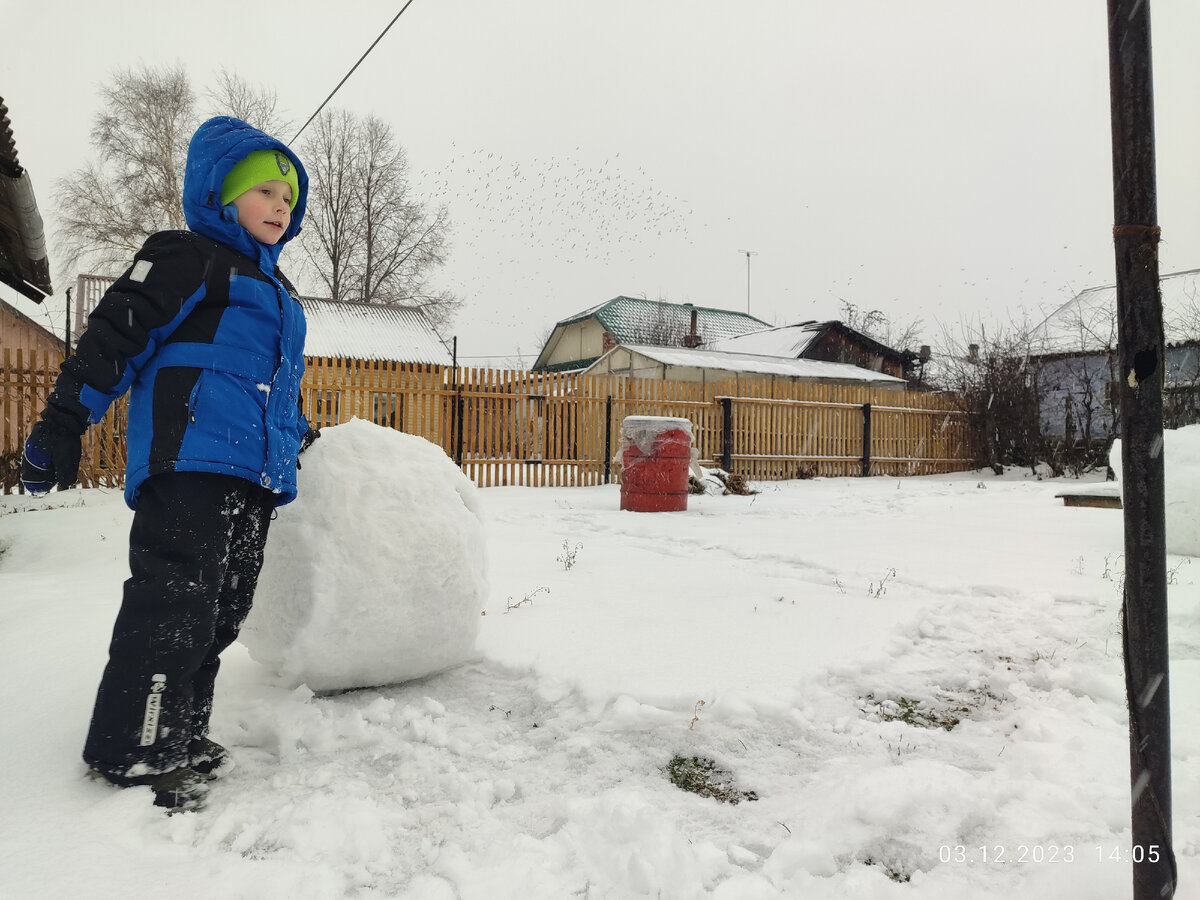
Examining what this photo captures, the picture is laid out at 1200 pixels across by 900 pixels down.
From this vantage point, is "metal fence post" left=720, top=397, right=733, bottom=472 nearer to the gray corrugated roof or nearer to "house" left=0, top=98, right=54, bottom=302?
"house" left=0, top=98, right=54, bottom=302

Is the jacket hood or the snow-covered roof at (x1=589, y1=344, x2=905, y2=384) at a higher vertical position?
the snow-covered roof at (x1=589, y1=344, x2=905, y2=384)

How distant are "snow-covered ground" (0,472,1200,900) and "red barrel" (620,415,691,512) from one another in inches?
160

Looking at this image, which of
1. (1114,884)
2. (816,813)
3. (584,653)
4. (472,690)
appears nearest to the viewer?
(1114,884)

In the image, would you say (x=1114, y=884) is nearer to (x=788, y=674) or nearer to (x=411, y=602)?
(x=788, y=674)

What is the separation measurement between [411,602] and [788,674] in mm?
1354

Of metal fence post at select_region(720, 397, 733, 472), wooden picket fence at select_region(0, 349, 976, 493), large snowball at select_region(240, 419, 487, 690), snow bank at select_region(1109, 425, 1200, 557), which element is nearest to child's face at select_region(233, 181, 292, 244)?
large snowball at select_region(240, 419, 487, 690)

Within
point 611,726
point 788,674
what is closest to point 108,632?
point 611,726

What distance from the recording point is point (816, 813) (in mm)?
1664

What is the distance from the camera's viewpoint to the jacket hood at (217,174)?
1874 mm

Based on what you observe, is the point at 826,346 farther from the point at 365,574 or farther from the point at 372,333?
the point at 365,574

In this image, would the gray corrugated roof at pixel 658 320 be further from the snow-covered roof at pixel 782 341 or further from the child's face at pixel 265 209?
the child's face at pixel 265 209

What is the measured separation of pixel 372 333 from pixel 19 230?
656 inches

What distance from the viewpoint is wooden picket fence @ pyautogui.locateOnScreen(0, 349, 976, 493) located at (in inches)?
352

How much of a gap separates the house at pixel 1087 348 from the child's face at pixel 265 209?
1690 centimetres
